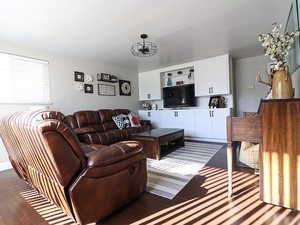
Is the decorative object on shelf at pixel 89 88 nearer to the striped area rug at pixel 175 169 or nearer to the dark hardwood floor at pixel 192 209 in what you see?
the striped area rug at pixel 175 169

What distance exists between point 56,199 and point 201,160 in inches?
88.8

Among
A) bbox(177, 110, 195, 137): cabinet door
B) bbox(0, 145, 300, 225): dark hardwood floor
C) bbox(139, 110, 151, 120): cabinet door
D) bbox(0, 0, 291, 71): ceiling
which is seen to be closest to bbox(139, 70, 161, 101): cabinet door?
bbox(139, 110, 151, 120): cabinet door

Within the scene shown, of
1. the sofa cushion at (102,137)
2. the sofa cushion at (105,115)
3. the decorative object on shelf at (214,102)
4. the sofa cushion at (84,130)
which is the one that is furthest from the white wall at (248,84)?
the sofa cushion at (84,130)

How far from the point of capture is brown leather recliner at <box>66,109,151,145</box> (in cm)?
348

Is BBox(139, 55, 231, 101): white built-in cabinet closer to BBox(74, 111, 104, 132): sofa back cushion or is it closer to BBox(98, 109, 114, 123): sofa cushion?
BBox(98, 109, 114, 123): sofa cushion

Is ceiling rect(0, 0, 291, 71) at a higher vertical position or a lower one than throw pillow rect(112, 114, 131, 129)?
higher

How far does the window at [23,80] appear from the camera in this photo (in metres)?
3.10

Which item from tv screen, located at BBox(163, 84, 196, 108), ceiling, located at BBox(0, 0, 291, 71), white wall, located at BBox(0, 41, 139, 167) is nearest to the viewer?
ceiling, located at BBox(0, 0, 291, 71)

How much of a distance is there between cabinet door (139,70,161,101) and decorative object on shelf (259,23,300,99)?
13.4 ft

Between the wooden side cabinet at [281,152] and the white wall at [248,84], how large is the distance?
11.7 feet

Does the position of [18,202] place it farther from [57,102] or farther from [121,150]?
[57,102]

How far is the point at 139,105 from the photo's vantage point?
6047mm

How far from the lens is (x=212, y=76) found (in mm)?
4473

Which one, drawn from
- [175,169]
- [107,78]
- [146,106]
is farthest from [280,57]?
[146,106]
